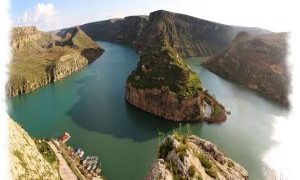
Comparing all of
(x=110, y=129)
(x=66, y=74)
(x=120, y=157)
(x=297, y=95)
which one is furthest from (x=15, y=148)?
(x=66, y=74)

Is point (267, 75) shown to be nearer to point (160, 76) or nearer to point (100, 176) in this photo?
point (160, 76)

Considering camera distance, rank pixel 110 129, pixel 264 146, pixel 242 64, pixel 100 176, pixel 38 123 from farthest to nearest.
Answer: pixel 242 64 → pixel 38 123 → pixel 110 129 → pixel 264 146 → pixel 100 176

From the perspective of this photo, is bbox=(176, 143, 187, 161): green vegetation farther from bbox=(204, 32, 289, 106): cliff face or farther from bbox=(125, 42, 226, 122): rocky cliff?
bbox=(204, 32, 289, 106): cliff face

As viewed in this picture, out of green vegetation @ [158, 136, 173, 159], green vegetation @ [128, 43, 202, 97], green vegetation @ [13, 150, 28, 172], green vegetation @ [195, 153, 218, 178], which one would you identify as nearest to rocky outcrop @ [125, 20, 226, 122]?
green vegetation @ [128, 43, 202, 97]

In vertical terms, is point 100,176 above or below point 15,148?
below

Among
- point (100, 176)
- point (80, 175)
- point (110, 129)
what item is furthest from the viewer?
point (110, 129)

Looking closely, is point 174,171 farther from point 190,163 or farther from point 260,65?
point 260,65

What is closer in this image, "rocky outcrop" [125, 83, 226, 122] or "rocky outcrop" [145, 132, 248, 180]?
"rocky outcrop" [145, 132, 248, 180]
